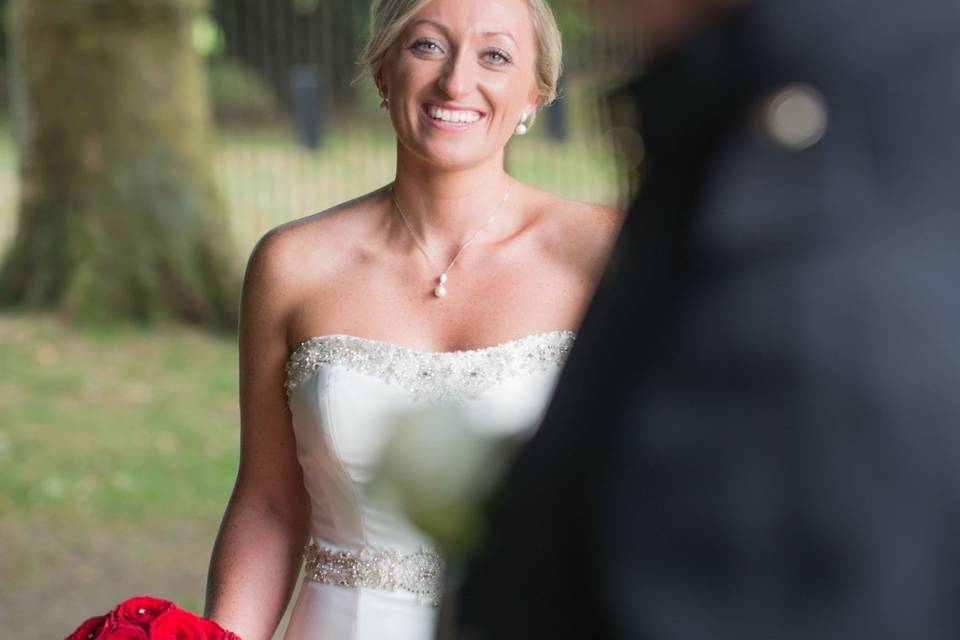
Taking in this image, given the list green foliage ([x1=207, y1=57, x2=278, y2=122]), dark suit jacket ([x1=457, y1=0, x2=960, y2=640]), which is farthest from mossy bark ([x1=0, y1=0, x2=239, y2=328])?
dark suit jacket ([x1=457, y1=0, x2=960, y2=640])

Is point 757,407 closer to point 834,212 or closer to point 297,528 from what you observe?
point 834,212

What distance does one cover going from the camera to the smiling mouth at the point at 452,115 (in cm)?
302

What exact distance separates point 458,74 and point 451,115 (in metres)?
0.09

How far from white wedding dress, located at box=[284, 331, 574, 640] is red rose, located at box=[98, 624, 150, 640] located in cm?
72

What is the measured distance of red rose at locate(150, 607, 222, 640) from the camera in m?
2.28

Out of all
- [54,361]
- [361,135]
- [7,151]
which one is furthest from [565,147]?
[7,151]

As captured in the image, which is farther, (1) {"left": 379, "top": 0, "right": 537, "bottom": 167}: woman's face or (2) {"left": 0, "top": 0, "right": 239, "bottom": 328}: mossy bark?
(2) {"left": 0, "top": 0, "right": 239, "bottom": 328}: mossy bark

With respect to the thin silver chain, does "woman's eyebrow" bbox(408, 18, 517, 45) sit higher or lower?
higher

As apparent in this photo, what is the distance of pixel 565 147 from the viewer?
15.7m

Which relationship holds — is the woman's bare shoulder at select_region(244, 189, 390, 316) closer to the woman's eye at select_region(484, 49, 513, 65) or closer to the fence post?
the woman's eye at select_region(484, 49, 513, 65)

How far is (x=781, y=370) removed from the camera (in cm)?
87

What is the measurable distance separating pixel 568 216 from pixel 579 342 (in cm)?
229

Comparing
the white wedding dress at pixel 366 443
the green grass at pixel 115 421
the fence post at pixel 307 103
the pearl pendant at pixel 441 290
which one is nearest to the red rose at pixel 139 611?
the white wedding dress at pixel 366 443

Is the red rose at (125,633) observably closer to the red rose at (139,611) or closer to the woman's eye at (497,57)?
the red rose at (139,611)
